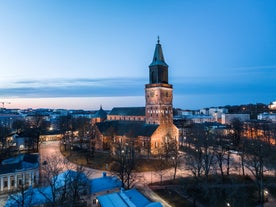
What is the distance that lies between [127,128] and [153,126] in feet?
25.0

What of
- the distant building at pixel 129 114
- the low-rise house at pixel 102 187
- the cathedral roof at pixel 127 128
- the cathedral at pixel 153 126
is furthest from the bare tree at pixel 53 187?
the distant building at pixel 129 114

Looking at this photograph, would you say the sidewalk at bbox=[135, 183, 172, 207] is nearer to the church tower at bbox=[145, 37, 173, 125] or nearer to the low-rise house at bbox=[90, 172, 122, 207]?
the low-rise house at bbox=[90, 172, 122, 207]

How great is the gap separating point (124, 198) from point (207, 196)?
12546 millimetres

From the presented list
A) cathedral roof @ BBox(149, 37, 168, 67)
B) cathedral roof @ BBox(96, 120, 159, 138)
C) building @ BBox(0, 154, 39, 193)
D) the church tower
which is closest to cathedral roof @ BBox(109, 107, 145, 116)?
cathedral roof @ BBox(96, 120, 159, 138)

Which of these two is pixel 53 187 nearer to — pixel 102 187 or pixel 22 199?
pixel 22 199

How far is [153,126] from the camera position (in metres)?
51.6

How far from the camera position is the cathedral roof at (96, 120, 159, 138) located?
5131 cm

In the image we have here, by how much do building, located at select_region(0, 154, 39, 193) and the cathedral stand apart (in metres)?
18.7

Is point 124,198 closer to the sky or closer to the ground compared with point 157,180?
closer to the sky

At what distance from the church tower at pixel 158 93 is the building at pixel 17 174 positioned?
2869 centimetres

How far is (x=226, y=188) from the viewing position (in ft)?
96.9

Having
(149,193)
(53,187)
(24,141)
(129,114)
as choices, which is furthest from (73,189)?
(24,141)

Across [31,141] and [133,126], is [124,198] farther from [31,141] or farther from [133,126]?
[31,141]

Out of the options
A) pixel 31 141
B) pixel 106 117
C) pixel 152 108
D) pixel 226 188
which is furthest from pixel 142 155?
pixel 106 117
